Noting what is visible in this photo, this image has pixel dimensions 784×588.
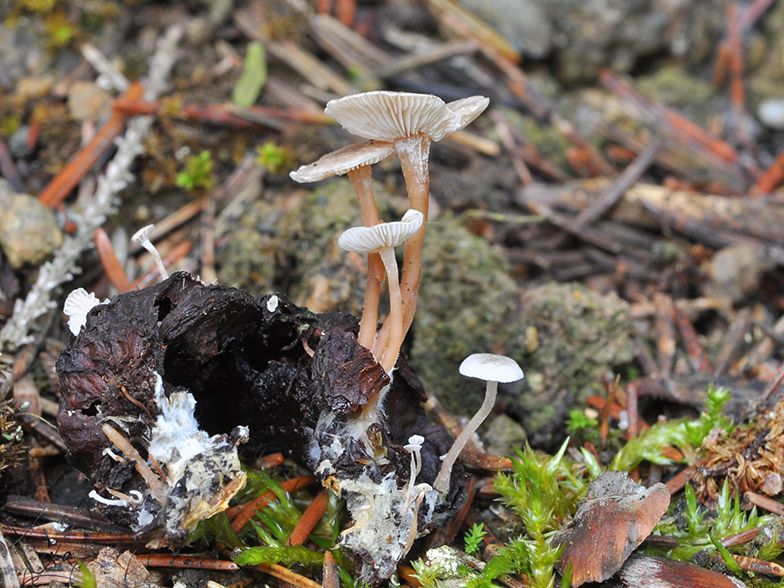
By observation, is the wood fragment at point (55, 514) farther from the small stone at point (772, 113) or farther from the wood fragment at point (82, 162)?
the small stone at point (772, 113)

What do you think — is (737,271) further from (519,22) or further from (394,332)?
(394,332)

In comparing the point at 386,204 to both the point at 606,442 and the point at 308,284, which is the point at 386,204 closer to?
the point at 308,284

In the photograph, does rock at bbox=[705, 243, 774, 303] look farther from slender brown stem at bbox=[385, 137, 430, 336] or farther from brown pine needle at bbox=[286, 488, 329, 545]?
brown pine needle at bbox=[286, 488, 329, 545]

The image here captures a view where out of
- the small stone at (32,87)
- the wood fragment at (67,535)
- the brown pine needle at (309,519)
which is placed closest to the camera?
the wood fragment at (67,535)

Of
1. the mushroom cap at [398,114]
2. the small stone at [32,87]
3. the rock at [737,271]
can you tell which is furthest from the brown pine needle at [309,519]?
the small stone at [32,87]

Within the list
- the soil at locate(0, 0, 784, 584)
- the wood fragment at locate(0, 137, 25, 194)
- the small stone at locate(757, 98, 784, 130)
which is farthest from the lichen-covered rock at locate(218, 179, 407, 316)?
the small stone at locate(757, 98, 784, 130)

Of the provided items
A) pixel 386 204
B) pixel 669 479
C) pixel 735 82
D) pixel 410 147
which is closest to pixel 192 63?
pixel 386 204
